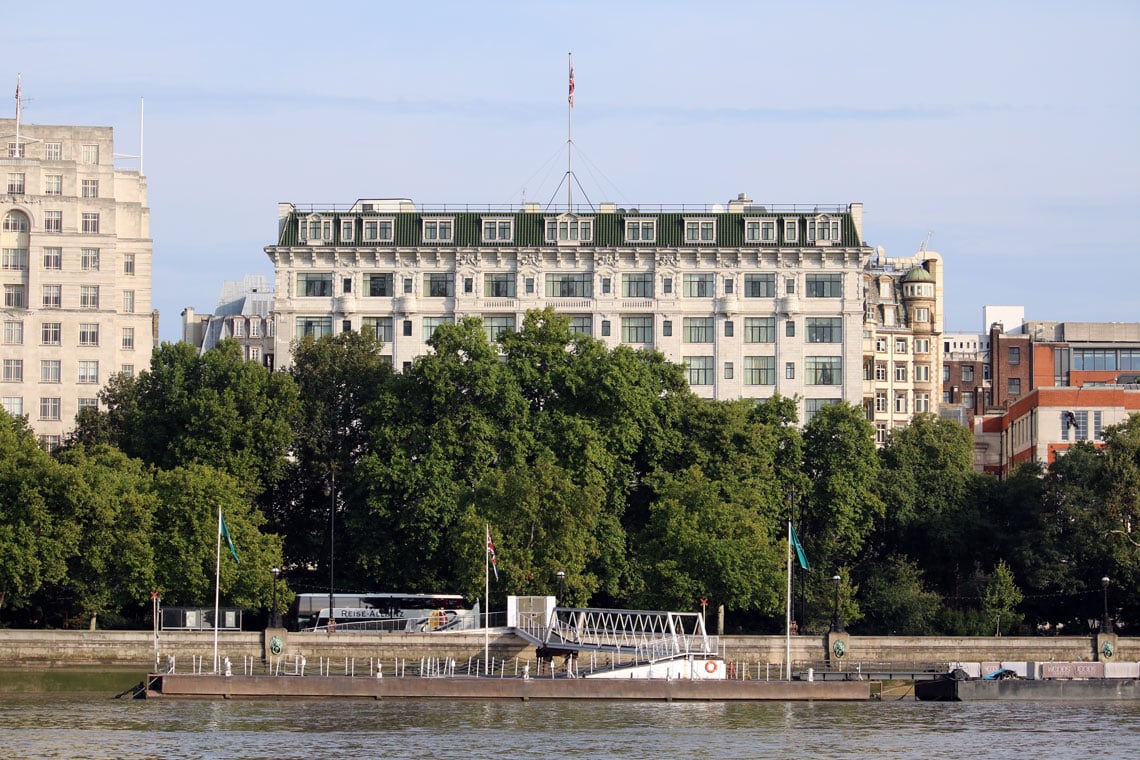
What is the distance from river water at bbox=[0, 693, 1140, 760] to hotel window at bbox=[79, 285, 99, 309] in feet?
199

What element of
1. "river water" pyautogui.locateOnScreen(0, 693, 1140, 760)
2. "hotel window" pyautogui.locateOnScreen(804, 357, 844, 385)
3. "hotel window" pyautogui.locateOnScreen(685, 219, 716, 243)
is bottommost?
"river water" pyautogui.locateOnScreen(0, 693, 1140, 760)

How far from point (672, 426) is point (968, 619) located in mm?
20844

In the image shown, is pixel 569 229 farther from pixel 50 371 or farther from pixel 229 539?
pixel 229 539

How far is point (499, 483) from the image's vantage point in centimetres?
11969

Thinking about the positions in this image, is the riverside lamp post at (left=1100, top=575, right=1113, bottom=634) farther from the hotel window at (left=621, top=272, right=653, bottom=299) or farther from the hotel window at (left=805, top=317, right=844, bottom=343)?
the hotel window at (left=621, top=272, right=653, bottom=299)

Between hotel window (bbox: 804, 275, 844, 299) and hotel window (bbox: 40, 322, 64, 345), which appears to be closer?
hotel window (bbox: 804, 275, 844, 299)

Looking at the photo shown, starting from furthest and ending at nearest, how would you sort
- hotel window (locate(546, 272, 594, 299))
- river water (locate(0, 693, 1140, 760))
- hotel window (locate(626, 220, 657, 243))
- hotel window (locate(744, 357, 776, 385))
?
hotel window (locate(626, 220, 657, 243)), hotel window (locate(546, 272, 594, 299)), hotel window (locate(744, 357, 776, 385)), river water (locate(0, 693, 1140, 760))

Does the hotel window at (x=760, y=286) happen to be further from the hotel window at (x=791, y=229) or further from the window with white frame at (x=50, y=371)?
the window with white frame at (x=50, y=371)

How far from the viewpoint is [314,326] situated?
15500 cm

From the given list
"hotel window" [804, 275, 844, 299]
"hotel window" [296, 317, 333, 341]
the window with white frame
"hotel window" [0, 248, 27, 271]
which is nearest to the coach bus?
"hotel window" [296, 317, 333, 341]

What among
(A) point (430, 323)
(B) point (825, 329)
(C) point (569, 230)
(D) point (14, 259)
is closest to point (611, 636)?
(A) point (430, 323)

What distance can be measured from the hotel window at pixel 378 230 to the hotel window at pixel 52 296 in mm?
22713

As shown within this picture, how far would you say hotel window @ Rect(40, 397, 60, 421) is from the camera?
156750 millimetres

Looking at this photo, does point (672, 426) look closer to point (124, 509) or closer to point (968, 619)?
point (968, 619)
